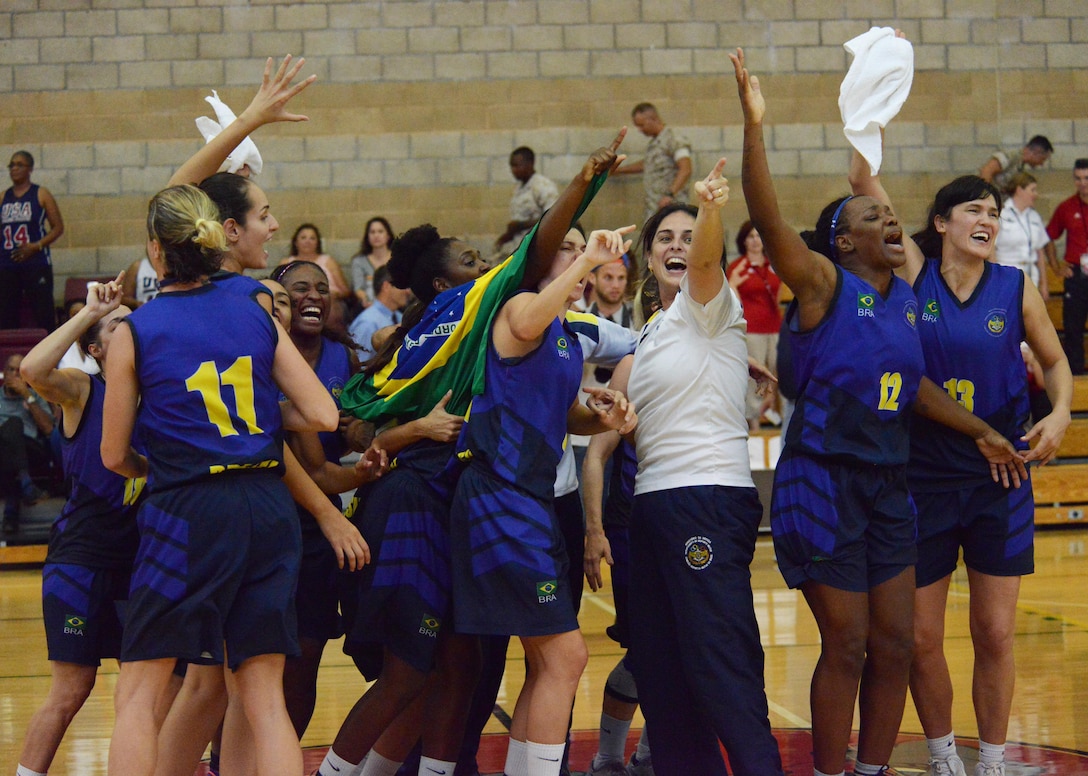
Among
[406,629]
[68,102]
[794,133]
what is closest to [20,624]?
[406,629]

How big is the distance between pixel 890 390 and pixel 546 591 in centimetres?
113

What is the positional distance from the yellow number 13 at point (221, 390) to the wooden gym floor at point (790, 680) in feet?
6.29

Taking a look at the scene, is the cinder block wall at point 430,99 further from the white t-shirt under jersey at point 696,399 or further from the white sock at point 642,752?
the white t-shirt under jersey at point 696,399

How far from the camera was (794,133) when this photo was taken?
12961mm

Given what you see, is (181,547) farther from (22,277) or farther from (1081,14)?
(1081,14)

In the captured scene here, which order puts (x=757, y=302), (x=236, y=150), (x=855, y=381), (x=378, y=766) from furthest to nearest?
(x=757, y=302) → (x=236, y=150) → (x=378, y=766) → (x=855, y=381)

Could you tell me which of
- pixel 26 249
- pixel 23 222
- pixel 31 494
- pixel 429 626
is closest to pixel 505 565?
pixel 429 626

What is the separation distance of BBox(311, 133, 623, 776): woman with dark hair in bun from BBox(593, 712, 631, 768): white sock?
26.0 inches

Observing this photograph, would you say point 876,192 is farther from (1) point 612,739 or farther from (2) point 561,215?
(1) point 612,739

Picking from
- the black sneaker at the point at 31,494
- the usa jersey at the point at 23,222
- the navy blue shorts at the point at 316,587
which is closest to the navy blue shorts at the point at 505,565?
the navy blue shorts at the point at 316,587

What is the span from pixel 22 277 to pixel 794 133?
7315 millimetres

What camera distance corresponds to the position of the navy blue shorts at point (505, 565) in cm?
355

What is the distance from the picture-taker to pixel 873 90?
13.8ft

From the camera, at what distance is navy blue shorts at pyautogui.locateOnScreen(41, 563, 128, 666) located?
12.4 ft
